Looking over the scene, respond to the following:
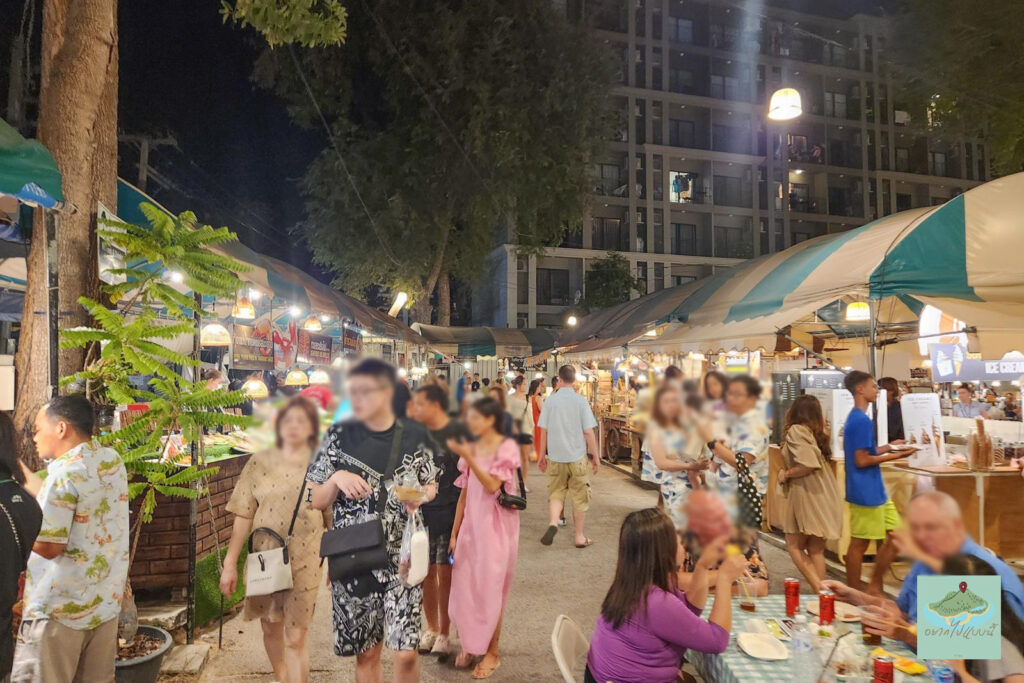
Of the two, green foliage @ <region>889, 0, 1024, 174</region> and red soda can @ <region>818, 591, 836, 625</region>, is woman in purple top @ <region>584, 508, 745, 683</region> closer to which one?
red soda can @ <region>818, 591, 836, 625</region>

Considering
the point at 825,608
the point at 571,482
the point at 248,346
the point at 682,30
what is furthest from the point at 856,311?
the point at 248,346

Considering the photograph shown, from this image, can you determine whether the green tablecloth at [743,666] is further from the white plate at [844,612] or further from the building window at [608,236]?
the building window at [608,236]

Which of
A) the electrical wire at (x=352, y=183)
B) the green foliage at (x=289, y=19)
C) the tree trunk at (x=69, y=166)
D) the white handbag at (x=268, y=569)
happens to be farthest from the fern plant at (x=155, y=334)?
the electrical wire at (x=352, y=183)

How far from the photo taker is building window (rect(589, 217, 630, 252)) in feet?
96.0

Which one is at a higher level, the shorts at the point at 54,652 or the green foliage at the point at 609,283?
the green foliage at the point at 609,283

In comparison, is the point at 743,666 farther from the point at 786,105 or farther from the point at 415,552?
the point at 786,105

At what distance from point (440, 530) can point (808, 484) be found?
2.66 m

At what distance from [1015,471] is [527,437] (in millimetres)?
6151

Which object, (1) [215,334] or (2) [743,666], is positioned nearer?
(2) [743,666]

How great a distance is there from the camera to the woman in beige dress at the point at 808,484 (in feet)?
13.3

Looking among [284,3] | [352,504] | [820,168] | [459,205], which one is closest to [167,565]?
[352,504]

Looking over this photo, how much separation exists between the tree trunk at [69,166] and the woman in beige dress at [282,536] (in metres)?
2.57

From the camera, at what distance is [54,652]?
97.7 inches

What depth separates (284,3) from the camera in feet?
12.4
